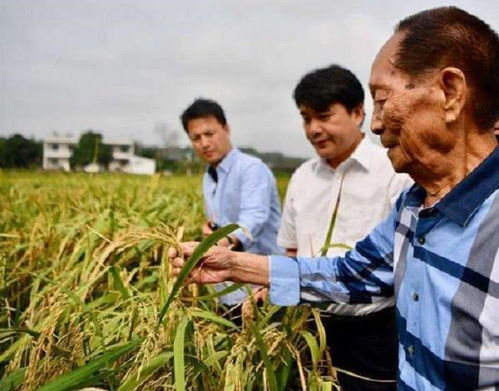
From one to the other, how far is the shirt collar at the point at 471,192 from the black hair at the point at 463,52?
91mm

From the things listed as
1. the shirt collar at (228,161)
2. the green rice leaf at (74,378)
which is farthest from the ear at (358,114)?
the green rice leaf at (74,378)

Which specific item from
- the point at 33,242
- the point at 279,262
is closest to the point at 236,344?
the point at 279,262

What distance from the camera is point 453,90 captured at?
3.13ft

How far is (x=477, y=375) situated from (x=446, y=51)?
1.84 feet

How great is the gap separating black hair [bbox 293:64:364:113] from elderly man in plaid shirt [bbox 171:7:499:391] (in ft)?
2.97

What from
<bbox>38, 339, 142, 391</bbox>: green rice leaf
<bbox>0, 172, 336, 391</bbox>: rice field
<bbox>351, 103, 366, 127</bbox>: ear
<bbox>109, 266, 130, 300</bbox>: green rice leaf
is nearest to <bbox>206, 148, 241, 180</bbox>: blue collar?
<bbox>351, 103, 366, 127</bbox>: ear

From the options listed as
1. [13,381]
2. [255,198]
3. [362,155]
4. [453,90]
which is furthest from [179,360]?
[255,198]

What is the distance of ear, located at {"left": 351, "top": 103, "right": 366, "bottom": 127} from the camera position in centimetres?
205

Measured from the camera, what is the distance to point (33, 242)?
2.42 metres

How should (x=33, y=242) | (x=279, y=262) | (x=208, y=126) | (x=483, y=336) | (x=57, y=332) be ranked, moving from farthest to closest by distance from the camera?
(x=208, y=126) < (x=33, y=242) < (x=57, y=332) < (x=279, y=262) < (x=483, y=336)

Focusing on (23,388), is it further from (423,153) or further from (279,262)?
(423,153)

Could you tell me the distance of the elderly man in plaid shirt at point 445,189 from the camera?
2.92 feet

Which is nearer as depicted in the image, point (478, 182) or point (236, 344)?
point (478, 182)

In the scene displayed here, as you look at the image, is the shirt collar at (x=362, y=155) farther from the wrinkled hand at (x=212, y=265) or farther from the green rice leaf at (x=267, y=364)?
the green rice leaf at (x=267, y=364)
